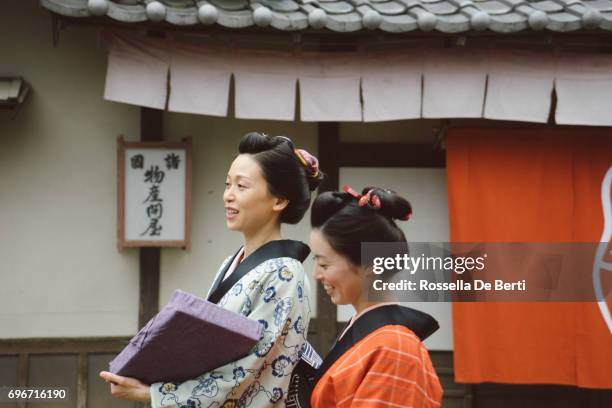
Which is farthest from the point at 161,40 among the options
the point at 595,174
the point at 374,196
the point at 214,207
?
the point at 595,174

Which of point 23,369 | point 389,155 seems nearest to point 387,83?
point 389,155

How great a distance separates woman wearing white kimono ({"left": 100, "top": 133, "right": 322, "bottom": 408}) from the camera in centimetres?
279

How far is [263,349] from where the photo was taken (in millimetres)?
2852

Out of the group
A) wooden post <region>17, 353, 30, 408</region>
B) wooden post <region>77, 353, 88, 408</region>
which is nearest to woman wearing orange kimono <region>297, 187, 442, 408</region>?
wooden post <region>77, 353, 88, 408</region>

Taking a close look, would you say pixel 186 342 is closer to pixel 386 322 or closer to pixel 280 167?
pixel 386 322

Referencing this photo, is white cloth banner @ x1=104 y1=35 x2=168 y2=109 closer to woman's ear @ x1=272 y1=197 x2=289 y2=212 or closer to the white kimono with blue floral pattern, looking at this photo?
woman's ear @ x1=272 y1=197 x2=289 y2=212

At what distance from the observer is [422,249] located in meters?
5.95

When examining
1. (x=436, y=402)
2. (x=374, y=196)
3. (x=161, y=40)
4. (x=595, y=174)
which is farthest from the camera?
(x=595, y=174)

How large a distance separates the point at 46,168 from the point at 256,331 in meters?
3.91

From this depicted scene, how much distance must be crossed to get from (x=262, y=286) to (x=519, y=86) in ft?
11.4

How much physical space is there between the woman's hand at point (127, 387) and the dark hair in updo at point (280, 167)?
3.37ft

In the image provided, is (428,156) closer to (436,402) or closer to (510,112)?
(510,112)

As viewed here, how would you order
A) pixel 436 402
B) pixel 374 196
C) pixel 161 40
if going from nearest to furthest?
pixel 436 402 < pixel 374 196 < pixel 161 40

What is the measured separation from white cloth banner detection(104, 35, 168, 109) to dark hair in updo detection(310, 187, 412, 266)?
10.3ft
